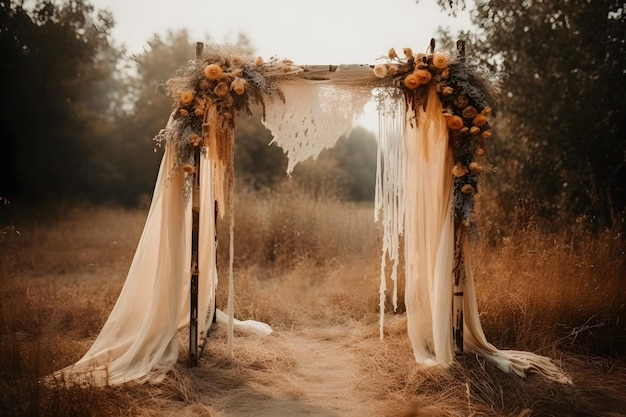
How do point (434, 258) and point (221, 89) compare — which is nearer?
point (221, 89)

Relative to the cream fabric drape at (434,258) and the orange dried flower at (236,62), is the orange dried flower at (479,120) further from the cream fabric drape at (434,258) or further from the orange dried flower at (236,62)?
the orange dried flower at (236,62)

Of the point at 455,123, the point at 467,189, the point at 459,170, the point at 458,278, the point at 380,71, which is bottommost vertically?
the point at 458,278

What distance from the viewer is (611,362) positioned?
4246mm

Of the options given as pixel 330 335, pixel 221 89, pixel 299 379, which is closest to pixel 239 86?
pixel 221 89

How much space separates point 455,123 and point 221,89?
1.82 metres

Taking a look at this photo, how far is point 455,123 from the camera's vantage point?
3.73 metres

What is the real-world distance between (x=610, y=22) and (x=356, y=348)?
5.73 metres

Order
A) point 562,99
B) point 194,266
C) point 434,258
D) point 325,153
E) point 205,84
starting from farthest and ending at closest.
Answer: point 325,153
point 562,99
point 434,258
point 194,266
point 205,84

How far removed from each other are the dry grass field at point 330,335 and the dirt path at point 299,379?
0.02 m

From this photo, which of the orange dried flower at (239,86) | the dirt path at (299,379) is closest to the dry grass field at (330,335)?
the dirt path at (299,379)

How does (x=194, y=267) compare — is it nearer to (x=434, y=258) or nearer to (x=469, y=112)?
(x=434, y=258)

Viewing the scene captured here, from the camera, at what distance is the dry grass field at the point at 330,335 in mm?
3459

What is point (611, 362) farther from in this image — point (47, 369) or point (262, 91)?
point (47, 369)

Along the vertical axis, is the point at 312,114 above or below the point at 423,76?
below
